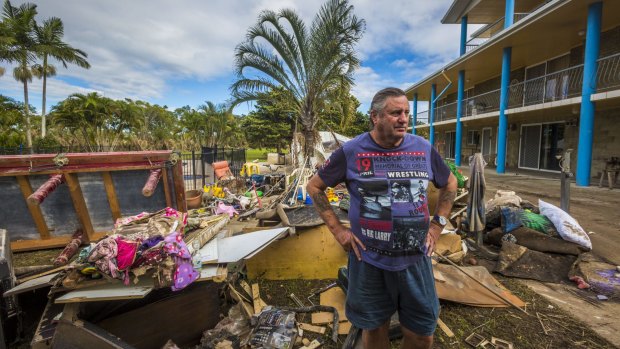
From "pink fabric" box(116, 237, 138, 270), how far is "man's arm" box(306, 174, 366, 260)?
133 cm

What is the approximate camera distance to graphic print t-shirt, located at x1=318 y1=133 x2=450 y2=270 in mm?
1698

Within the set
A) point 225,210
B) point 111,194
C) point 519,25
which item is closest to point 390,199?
point 111,194

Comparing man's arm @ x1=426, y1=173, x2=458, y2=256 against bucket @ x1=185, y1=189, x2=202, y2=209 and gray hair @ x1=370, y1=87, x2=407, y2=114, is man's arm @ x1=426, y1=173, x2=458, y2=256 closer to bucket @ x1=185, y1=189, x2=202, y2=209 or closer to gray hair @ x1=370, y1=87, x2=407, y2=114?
gray hair @ x1=370, y1=87, x2=407, y2=114

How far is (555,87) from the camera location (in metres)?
11.0

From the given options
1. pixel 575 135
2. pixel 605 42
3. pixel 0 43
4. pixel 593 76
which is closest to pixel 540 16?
pixel 593 76

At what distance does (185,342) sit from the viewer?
2.46 metres

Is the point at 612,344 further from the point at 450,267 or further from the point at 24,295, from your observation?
the point at 24,295

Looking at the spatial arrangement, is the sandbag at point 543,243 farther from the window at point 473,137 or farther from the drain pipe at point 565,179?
the window at point 473,137

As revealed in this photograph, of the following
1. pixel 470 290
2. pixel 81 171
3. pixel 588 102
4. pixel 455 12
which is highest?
pixel 455 12

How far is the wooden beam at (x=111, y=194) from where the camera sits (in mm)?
4110

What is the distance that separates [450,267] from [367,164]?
7.58 feet

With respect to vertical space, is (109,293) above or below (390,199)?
below

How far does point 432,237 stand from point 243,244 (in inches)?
75.8

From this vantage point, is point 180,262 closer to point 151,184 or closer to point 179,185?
point 151,184
